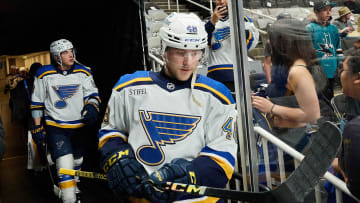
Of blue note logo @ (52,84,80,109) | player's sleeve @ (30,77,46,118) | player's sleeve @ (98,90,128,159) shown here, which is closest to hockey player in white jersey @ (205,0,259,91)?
player's sleeve @ (98,90,128,159)

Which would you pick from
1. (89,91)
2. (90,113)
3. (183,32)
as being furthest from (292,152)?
(89,91)

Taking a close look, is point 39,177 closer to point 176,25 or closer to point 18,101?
point 18,101

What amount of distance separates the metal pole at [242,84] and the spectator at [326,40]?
0.96 ft

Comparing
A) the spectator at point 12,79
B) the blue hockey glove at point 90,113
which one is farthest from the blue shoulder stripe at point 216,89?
the spectator at point 12,79

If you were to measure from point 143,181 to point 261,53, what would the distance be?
0.65 metres

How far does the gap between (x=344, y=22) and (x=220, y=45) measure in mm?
736

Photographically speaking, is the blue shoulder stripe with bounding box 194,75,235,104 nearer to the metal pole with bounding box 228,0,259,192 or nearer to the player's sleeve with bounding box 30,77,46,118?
the metal pole with bounding box 228,0,259,192

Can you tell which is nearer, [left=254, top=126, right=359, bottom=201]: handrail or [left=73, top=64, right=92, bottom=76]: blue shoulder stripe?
[left=254, top=126, right=359, bottom=201]: handrail

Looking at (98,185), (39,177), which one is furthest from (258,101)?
(39,177)

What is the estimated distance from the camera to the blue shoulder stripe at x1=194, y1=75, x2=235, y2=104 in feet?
4.56

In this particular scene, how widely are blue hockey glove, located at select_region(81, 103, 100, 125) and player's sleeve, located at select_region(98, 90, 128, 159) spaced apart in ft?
4.96

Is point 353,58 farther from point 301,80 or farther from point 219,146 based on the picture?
point 219,146

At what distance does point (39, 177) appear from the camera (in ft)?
13.6

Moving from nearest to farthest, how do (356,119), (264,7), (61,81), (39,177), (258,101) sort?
(356,119) → (264,7) → (258,101) → (61,81) → (39,177)
